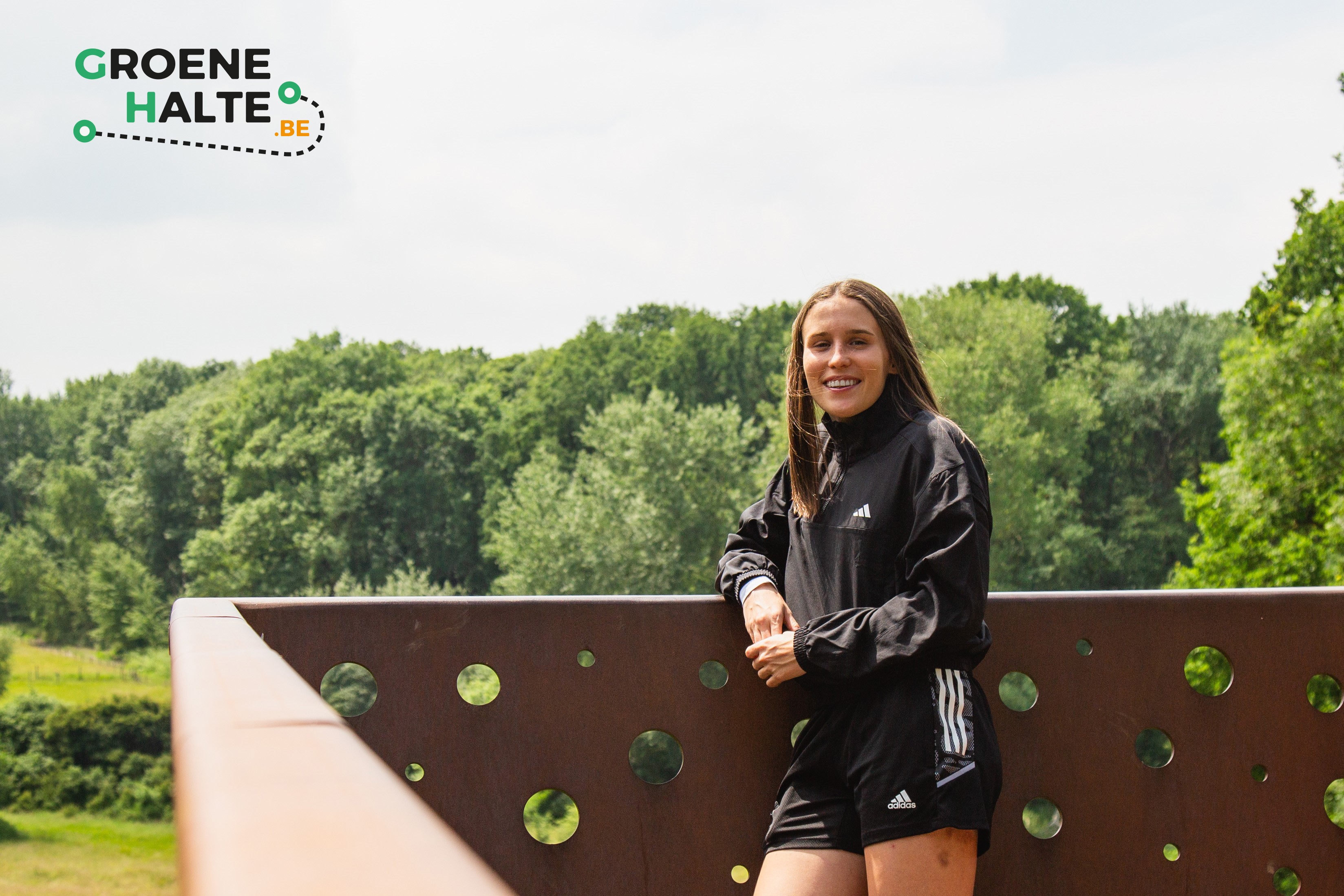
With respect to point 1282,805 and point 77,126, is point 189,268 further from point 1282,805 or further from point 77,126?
point 1282,805

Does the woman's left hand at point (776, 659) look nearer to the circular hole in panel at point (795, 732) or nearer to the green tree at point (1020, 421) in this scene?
the circular hole in panel at point (795, 732)

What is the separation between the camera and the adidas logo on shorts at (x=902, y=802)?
1.85m

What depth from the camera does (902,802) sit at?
6.08 feet

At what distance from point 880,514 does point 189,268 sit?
5289 centimetres

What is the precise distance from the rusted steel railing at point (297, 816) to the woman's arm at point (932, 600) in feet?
4.01

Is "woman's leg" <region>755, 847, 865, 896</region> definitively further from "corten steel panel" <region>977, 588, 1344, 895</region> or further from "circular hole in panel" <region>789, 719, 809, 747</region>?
"corten steel panel" <region>977, 588, 1344, 895</region>

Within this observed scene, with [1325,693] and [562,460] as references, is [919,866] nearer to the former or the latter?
[1325,693]

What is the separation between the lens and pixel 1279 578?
53.0ft

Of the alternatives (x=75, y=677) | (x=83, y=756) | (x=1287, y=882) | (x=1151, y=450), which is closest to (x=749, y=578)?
(x=1287, y=882)

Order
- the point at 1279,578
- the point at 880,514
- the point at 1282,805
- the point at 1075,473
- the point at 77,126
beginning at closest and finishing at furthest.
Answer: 1. the point at 880,514
2. the point at 1282,805
3. the point at 1279,578
4. the point at 1075,473
5. the point at 77,126

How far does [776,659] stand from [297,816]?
164cm

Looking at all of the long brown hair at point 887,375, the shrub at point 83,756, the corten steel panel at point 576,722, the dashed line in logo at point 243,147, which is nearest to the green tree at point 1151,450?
the dashed line in logo at point 243,147

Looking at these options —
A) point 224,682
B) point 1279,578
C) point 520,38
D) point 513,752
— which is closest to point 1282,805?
point 513,752

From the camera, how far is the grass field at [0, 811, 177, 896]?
1237 inches
